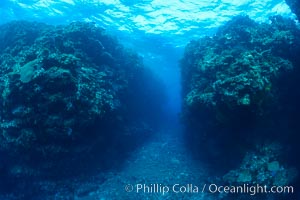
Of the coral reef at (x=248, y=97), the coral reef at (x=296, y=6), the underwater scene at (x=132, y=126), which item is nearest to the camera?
the coral reef at (x=248, y=97)

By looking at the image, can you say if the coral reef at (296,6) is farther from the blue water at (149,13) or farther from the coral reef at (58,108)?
the coral reef at (58,108)

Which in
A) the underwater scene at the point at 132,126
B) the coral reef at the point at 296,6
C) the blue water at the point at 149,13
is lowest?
the underwater scene at the point at 132,126

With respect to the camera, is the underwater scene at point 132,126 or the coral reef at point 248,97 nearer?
the coral reef at point 248,97

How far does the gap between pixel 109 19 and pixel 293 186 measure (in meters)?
19.1

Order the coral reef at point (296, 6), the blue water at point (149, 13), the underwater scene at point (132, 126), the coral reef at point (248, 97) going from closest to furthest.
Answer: the coral reef at point (248, 97), the underwater scene at point (132, 126), the coral reef at point (296, 6), the blue water at point (149, 13)

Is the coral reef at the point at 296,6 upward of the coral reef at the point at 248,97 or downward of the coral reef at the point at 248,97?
upward

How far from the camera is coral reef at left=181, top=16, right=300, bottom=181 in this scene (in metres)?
10.2

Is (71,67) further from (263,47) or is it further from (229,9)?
(229,9)

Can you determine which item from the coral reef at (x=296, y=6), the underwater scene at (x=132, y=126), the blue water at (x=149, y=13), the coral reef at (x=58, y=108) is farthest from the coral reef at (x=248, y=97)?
the blue water at (x=149, y=13)

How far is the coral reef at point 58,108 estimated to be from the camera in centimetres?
1086

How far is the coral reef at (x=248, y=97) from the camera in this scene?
33.6ft

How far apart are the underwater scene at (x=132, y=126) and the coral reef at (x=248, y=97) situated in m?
0.05

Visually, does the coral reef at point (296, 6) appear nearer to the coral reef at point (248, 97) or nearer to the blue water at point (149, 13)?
the coral reef at point (248, 97)

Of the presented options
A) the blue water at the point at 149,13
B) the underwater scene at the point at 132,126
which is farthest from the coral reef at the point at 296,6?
the blue water at the point at 149,13
